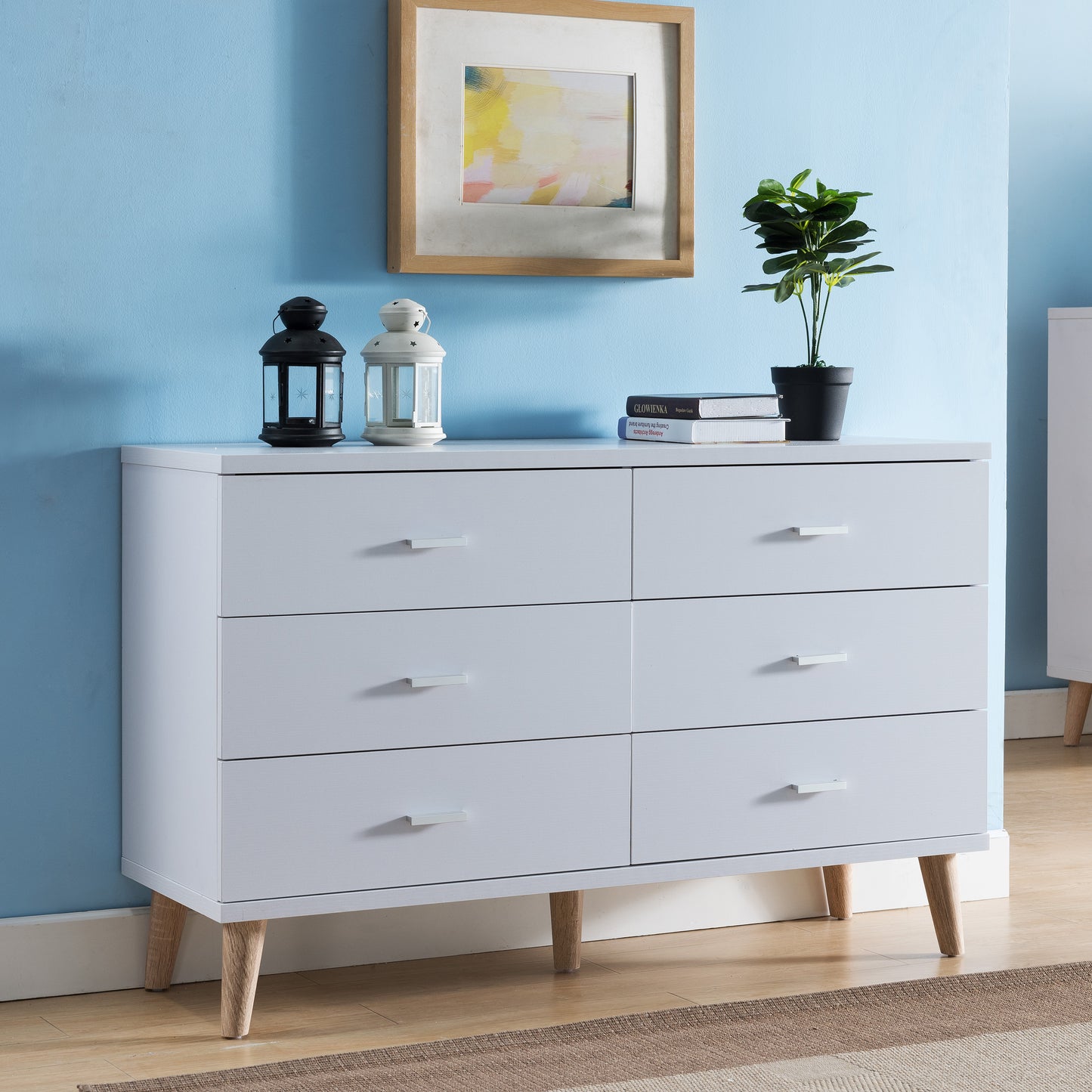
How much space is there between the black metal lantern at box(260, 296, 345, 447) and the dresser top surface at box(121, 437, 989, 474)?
0.15 ft

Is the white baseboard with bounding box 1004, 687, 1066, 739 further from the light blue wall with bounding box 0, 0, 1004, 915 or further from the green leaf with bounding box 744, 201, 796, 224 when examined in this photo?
the green leaf with bounding box 744, 201, 796, 224

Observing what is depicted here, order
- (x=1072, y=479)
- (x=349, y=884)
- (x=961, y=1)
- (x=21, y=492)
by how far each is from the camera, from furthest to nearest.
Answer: (x=1072, y=479)
(x=961, y=1)
(x=21, y=492)
(x=349, y=884)

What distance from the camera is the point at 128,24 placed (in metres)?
2.34

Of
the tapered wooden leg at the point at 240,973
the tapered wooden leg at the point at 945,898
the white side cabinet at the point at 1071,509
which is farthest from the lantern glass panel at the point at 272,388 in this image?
the white side cabinet at the point at 1071,509

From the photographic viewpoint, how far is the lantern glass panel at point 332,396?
2268mm

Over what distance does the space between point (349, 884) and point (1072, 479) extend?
2.59 meters

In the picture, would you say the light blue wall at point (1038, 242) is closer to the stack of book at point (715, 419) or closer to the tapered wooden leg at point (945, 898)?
the tapered wooden leg at point (945, 898)

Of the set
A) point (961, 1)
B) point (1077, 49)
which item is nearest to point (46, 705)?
point (961, 1)

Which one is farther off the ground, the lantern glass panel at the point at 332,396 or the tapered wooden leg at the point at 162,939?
the lantern glass panel at the point at 332,396

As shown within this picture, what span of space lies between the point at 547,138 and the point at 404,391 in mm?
518

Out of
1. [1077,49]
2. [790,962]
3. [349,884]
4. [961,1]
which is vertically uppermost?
[1077,49]

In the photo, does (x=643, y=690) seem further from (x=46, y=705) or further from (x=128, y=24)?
(x=128, y=24)

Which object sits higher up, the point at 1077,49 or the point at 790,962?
the point at 1077,49

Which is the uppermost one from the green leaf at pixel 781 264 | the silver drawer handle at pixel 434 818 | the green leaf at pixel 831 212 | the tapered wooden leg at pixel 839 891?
the green leaf at pixel 831 212
